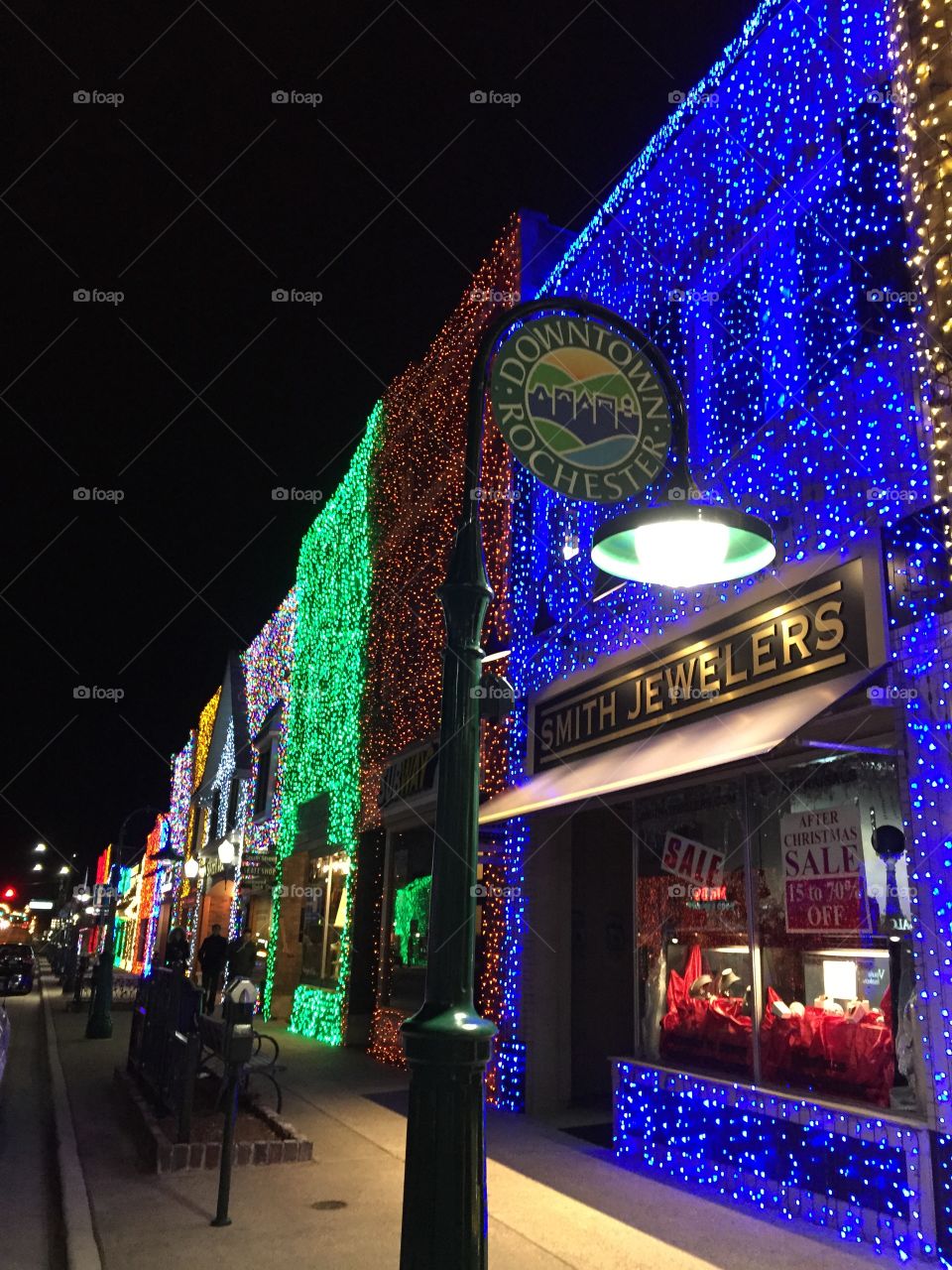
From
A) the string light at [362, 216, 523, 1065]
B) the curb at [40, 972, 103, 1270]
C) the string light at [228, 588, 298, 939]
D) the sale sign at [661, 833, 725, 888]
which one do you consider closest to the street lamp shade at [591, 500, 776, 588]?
the sale sign at [661, 833, 725, 888]

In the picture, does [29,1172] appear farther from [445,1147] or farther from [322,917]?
[322,917]

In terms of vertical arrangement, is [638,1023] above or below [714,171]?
below

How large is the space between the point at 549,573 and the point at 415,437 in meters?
5.77

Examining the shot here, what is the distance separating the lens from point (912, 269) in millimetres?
6551

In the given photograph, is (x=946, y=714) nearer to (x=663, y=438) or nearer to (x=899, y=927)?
(x=899, y=927)

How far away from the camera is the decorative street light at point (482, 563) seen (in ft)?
11.5

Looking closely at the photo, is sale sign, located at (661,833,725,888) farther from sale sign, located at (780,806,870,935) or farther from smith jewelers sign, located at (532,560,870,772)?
smith jewelers sign, located at (532,560,870,772)

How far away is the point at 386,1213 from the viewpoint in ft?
21.6

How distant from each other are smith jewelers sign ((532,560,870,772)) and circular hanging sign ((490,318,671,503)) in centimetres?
220

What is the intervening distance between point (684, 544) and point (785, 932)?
377 cm

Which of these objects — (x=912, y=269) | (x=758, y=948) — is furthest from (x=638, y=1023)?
(x=912, y=269)

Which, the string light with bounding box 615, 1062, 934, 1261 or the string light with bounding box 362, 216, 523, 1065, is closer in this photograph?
the string light with bounding box 615, 1062, 934, 1261

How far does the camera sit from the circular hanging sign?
180 inches

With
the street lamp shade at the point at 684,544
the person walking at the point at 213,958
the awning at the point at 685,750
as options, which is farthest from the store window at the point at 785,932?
the person walking at the point at 213,958
